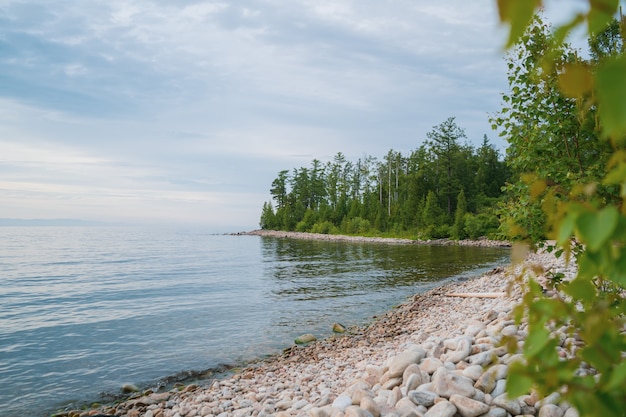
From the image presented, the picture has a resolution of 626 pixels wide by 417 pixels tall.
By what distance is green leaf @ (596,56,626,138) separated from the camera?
1.99 feet

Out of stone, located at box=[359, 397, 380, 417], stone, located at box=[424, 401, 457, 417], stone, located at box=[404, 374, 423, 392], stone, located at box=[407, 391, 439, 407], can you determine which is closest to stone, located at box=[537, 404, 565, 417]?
stone, located at box=[424, 401, 457, 417]

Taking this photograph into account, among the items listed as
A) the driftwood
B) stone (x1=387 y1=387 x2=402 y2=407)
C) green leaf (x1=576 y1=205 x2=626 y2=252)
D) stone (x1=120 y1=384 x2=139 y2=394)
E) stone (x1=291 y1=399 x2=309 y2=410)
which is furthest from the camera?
the driftwood

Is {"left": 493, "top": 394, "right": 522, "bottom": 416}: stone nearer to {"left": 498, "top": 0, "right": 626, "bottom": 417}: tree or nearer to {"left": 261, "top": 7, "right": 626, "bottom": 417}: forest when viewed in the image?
{"left": 261, "top": 7, "right": 626, "bottom": 417}: forest

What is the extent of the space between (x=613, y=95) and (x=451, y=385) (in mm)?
4502

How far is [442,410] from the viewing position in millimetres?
4098

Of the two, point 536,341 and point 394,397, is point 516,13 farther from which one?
point 394,397

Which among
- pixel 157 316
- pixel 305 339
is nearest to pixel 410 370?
pixel 305 339

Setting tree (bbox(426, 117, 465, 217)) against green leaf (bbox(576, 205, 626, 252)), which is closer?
green leaf (bbox(576, 205, 626, 252))

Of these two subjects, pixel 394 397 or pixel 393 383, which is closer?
pixel 394 397

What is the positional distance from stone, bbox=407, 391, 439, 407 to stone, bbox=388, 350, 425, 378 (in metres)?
0.79

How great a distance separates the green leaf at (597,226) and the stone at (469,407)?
390 centimetres

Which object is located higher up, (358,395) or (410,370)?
(410,370)

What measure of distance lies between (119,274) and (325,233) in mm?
52510

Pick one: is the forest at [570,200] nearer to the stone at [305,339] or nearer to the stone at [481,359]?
the stone at [481,359]
